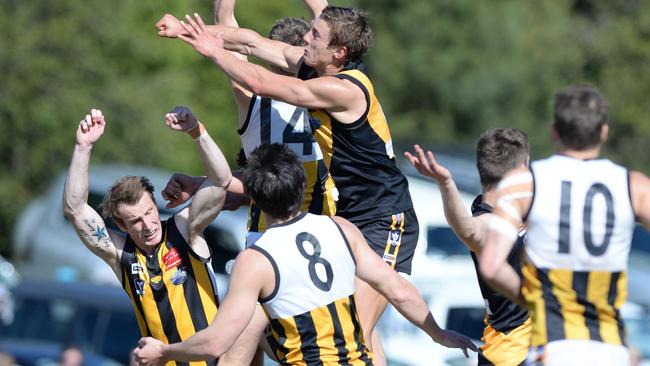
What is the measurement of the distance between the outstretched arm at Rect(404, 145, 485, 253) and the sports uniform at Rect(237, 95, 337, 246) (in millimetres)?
1547

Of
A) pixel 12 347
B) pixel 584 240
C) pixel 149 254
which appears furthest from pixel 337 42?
pixel 12 347

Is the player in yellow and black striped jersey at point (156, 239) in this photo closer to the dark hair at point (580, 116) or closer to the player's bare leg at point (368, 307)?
the player's bare leg at point (368, 307)

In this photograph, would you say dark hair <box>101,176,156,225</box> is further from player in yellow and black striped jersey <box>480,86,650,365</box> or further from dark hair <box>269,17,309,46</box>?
player in yellow and black striped jersey <box>480,86,650,365</box>

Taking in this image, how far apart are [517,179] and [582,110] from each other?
48 cm

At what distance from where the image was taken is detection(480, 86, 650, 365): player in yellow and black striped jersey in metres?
6.46

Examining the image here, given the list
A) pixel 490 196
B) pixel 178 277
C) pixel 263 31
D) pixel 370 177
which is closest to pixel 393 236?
pixel 370 177

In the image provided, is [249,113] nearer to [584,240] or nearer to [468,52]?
[584,240]

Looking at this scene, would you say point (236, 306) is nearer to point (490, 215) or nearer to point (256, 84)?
point (256, 84)

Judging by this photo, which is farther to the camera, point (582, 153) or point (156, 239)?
point (156, 239)

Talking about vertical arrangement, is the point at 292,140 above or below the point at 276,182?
below

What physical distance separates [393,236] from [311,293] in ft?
5.35

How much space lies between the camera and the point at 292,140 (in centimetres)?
891

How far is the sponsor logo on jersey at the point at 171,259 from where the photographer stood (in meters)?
8.16

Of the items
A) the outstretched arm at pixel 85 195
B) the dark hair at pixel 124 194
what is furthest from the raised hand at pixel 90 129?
the dark hair at pixel 124 194
